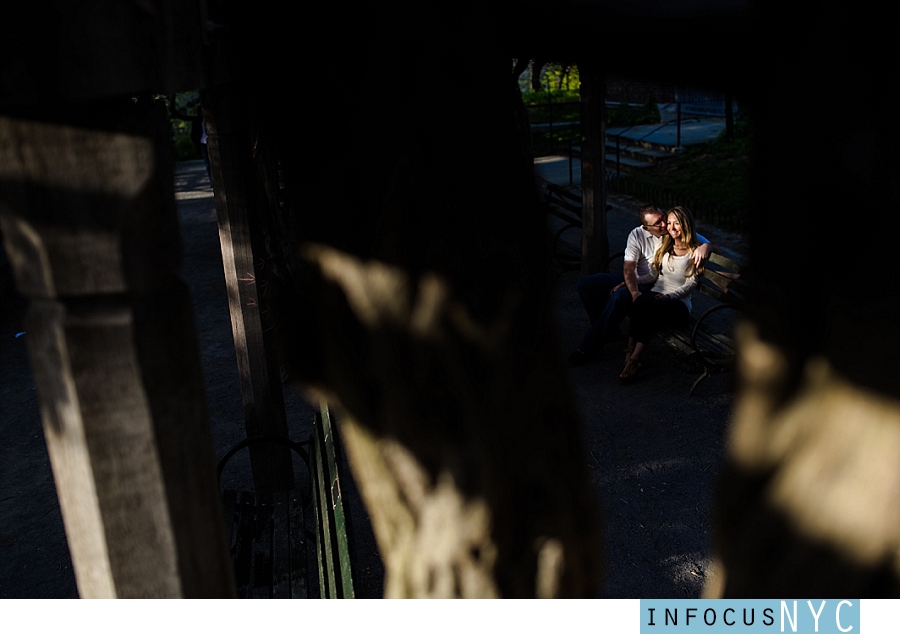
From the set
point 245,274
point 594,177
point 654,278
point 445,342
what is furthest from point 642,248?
point 445,342

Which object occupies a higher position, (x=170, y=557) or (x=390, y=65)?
(x=390, y=65)

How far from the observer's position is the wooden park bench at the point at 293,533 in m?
3.04

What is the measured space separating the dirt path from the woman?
0.34 meters

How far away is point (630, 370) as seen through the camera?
6.09 m

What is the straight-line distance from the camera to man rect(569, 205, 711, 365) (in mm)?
5957

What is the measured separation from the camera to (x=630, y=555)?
418 centimetres

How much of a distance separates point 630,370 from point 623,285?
692 millimetres

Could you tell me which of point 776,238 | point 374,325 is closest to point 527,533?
point 374,325

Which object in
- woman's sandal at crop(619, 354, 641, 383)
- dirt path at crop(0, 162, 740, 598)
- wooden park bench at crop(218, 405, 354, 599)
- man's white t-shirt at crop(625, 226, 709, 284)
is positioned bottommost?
dirt path at crop(0, 162, 740, 598)

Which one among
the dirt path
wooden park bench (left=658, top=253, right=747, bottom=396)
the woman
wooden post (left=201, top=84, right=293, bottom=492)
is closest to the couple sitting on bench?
the woman

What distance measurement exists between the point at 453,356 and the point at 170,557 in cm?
58

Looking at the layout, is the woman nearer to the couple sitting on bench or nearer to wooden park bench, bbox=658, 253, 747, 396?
the couple sitting on bench

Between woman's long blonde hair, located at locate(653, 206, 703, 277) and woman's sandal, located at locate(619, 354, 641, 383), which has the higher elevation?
woman's long blonde hair, located at locate(653, 206, 703, 277)

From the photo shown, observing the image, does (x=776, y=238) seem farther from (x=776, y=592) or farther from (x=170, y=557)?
(x=170, y=557)
